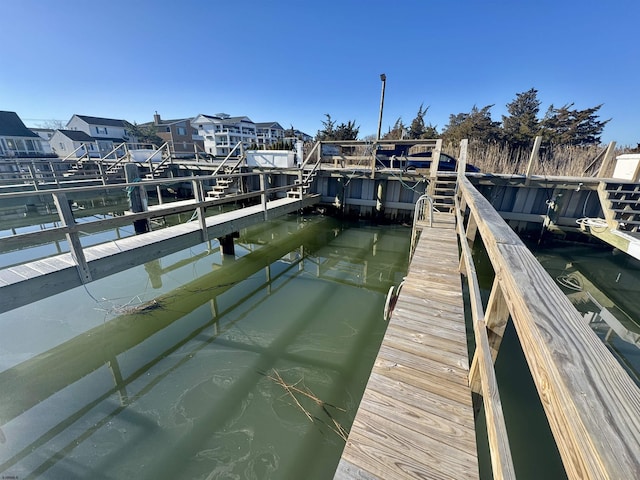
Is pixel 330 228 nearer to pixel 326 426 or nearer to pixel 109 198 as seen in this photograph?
pixel 326 426

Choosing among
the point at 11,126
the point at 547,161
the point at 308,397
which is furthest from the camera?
the point at 11,126

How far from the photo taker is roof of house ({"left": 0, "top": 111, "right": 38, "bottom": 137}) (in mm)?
28984

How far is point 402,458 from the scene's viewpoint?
1.58 meters

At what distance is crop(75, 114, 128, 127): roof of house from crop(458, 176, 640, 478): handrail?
53797mm

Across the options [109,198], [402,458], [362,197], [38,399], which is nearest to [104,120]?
[109,198]

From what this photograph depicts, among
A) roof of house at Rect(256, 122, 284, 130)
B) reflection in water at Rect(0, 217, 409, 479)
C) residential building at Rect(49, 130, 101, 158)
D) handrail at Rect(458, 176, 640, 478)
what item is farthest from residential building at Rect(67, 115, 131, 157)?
handrail at Rect(458, 176, 640, 478)

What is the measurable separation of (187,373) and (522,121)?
28753 millimetres

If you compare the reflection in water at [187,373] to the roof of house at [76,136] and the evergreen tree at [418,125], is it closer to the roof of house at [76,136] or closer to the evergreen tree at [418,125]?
the evergreen tree at [418,125]

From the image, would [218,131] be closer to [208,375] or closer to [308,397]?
[208,375]

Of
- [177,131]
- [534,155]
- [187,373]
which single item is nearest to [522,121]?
[534,155]

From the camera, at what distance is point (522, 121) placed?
73.2 feet

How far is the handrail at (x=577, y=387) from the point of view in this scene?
18.6 inches

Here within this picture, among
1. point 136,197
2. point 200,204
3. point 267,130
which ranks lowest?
point 136,197

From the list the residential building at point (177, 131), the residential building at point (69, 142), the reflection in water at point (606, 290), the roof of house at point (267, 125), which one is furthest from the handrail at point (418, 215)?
the roof of house at point (267, 125)
